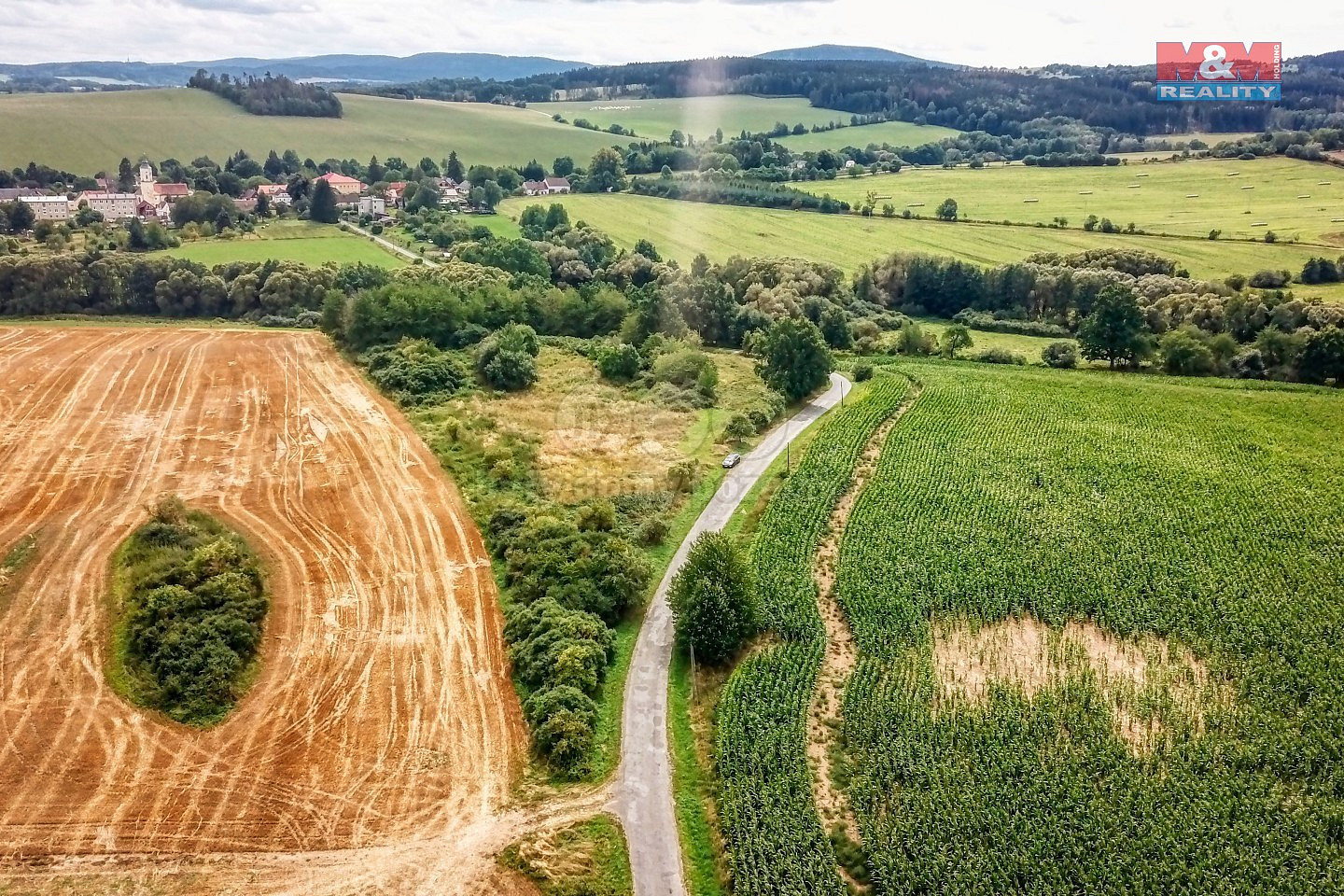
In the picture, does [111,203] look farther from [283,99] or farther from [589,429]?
[589,429]

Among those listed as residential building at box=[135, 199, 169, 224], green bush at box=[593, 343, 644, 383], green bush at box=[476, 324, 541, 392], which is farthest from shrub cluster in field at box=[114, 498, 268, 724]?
residential building at box=[135, 199, 169, 224]

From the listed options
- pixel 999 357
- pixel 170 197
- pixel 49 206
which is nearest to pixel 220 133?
pixel 170 197

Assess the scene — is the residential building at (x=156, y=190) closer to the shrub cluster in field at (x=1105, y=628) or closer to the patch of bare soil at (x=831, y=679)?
the shrub cluster in field at (x=1105, y=628)

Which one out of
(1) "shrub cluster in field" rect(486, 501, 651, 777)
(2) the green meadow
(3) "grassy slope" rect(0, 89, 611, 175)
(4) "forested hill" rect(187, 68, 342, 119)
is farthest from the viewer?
(4) "forested hill" rect(187, 68, 342, 119)

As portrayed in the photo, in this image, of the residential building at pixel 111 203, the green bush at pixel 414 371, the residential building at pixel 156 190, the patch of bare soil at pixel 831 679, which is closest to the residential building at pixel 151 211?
the residential building at pixel 111 203

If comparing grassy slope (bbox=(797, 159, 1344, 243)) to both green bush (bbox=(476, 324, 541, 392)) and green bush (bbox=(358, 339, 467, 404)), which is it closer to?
green bush (bbox=(476, 324, 541, 392))
